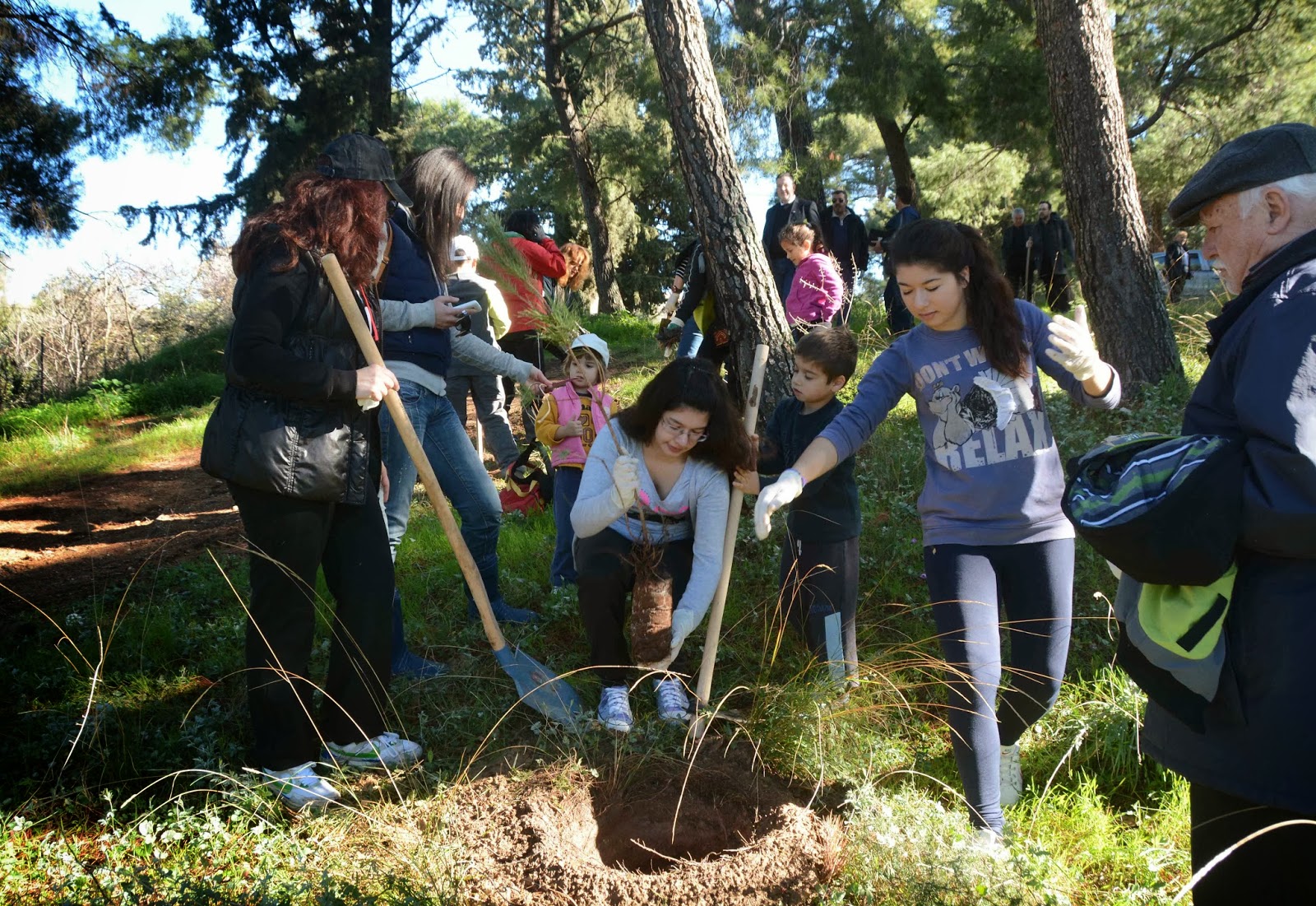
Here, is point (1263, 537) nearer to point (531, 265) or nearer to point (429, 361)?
point (429, 361)

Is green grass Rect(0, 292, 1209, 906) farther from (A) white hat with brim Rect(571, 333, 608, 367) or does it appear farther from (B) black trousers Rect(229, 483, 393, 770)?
(A) white hat with brim Rect(571, 333, 608, 367)

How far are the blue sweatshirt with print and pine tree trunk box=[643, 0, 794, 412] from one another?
2.18 m

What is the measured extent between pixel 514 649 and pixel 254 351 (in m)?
1.54

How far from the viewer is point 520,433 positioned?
285 inches

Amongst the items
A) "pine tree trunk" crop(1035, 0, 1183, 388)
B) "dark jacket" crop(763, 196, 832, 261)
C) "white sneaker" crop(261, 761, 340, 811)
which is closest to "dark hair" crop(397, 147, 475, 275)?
"white sneaker" crop(261, 761, 340, 811)

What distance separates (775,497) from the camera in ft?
8.13

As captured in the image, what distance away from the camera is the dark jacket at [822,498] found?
3270 mm

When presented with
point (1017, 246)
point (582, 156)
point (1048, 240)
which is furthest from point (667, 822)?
point (582, 156)

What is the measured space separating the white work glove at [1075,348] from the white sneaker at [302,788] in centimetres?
240

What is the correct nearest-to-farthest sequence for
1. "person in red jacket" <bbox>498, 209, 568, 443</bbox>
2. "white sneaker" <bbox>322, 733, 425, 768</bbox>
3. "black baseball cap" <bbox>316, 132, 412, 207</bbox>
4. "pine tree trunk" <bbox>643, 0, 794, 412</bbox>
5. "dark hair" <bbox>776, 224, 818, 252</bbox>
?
"black baseball cap" <bbox>316, 132, 412, 207</bbox> → "white sneaker" <bbox>322, 733, 425, 768</bbox> → "pine tree trunk" <bbox>643, 0, 794, 412</bbox> → "person in red jacket" <bbox>498, 209, 568, 443</bbox> → "dark hair" <bbox>776, 224, 818, 252</bbox>

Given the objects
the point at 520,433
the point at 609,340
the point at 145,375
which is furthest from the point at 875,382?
the point at 145,375

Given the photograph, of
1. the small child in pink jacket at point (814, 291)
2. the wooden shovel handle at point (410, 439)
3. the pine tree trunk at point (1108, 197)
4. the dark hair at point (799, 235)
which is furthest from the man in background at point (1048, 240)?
the wooden shovel handle at point (410, 439)

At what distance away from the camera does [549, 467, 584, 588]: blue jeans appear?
4.26 m

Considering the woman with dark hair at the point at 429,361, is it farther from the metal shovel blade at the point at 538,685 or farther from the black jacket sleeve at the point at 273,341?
the black jacket sleeve at the point at 273,341
